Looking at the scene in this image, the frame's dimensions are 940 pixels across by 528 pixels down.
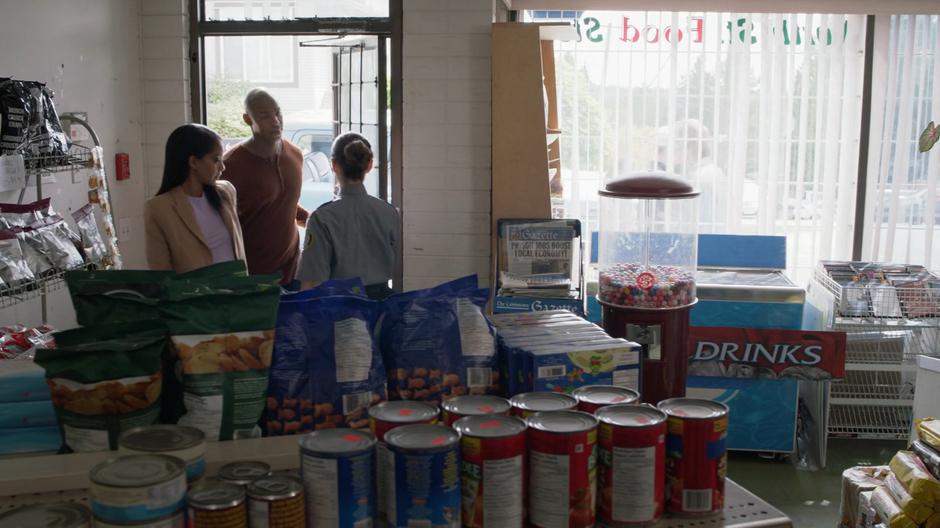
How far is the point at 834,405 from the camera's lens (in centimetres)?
524

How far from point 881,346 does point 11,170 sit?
435cm

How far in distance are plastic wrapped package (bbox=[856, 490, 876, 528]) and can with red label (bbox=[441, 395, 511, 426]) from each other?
206cm

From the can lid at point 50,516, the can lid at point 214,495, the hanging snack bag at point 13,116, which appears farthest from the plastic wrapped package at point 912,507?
the hanging snack bag at point 13,116

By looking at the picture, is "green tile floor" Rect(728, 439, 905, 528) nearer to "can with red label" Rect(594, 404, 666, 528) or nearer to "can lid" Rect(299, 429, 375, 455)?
"can with red label" Rect(594, 404, 666, 528)

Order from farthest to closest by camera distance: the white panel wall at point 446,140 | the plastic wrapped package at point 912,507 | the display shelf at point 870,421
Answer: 1. the white panel wall at point 446,140
2. the display shelf at point 870,421
3. the plastic wrapped package at point 912,507

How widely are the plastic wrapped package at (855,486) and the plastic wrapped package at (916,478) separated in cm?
28

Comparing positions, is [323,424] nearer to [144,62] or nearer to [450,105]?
[450,105]

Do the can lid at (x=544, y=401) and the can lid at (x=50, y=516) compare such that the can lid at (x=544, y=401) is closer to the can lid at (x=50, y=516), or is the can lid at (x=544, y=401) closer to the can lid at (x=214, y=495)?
the can lid at (x=214, y=495)

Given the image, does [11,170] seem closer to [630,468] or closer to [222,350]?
[222,350]

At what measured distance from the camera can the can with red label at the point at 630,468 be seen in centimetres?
180

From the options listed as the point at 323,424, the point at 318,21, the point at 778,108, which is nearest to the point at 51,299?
the point at 318,21

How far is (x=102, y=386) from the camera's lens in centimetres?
198

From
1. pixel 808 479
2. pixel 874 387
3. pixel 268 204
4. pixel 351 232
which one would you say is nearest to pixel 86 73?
pixel 268 204

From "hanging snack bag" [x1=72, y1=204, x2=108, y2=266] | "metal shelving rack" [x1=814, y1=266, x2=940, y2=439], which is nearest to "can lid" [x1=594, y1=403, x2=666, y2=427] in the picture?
"hanging snack bag" [x1=72, y1=204, x2=108, y2=266]
